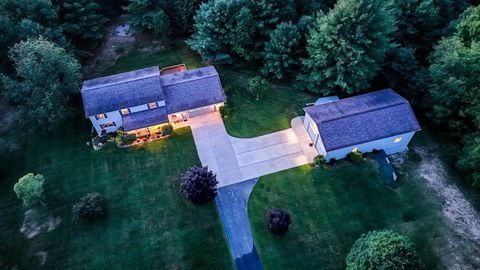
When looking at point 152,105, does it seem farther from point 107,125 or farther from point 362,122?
point 362,122

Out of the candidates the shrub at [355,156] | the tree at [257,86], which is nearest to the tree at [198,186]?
the tree at [257,86]

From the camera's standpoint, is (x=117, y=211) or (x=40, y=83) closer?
(x=117, y=211)

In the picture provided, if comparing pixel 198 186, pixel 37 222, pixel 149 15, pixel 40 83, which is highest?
pixel 149 15

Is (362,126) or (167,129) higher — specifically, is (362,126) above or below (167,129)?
above

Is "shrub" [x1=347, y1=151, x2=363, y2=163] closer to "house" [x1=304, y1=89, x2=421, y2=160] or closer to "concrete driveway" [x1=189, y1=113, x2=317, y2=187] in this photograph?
"house" [x1=304, y1=89, x2=421, y2=160]

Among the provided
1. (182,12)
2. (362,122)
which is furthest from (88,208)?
(182,12)

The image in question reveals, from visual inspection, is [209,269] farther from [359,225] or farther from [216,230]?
[359,225]
